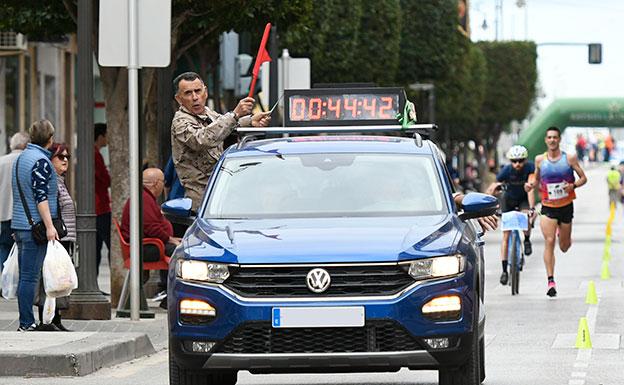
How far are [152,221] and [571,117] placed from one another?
169ft

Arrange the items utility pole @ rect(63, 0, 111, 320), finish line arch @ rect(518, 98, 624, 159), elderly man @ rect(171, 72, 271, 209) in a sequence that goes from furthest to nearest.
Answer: finish line arch @ rect(518, 98, 624, 159) → utility pole @ rect(63, 0, 111, 320) → elderly man @ rect(171, 72, 271, 209)

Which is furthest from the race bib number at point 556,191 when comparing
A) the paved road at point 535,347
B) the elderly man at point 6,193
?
the elderly man at point 6,193

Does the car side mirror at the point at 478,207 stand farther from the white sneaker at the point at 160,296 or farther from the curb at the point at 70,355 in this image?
the white sneaker at the point at 160,296

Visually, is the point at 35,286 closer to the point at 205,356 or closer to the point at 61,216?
the point at 61,216

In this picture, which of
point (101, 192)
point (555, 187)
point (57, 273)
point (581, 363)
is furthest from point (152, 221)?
point (555, 187)

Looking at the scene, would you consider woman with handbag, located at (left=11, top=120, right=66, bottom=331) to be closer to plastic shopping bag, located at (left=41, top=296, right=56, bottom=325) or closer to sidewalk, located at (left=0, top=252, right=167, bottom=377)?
plastic shopping bag, located at (left=41, top=296, right=56, bottom=325)

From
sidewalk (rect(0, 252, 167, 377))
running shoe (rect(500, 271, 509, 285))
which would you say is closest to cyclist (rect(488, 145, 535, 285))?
running shoe (rect(500, 271, 509, 285))

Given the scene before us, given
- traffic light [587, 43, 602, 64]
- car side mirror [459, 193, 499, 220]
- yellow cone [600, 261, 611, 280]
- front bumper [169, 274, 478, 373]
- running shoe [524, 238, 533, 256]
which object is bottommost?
yellow cone [600, 261, 611, 280]

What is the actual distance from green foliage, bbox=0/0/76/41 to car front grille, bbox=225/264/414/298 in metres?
10.6

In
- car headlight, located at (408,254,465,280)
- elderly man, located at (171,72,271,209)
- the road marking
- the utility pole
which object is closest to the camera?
car headlight, located at (408,254,465,280)

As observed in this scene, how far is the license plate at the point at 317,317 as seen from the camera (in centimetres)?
954

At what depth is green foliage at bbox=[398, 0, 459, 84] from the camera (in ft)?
204

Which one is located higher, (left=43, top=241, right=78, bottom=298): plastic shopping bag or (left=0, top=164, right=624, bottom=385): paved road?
(left=43, top=241, right=78, bottom=298): plastic shopping bag

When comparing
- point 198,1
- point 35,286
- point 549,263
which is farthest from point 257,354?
point 549,263
